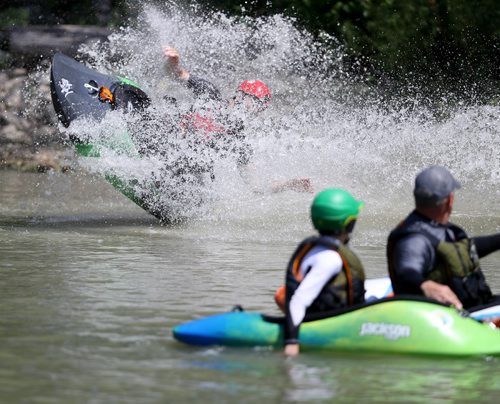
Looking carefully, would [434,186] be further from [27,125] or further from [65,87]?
[27,125]

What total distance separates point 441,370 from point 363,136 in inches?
328

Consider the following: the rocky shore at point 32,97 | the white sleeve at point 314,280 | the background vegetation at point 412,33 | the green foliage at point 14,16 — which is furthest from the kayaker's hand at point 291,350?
the green foliage at point 14,16

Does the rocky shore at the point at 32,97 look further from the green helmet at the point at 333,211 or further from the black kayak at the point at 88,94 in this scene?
the green helmet at the point at 333,211

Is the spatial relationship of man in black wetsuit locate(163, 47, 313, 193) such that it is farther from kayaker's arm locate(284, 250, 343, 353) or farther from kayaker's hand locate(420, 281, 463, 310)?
kayaker's arm locate(284, 250, 343, 353)

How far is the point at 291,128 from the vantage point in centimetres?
1323

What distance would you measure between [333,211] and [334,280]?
0.33 metres

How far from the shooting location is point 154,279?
27.6 ft

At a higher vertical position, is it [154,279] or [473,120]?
[473,120]

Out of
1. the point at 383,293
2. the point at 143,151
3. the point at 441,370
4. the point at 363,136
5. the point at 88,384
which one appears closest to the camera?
the point at 88,384

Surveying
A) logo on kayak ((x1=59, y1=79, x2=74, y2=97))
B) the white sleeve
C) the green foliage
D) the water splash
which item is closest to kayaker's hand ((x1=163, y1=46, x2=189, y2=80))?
the water splash

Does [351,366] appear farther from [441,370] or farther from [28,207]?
[28,207]

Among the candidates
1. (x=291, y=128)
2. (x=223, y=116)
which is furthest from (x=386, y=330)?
(x=291, y=128)

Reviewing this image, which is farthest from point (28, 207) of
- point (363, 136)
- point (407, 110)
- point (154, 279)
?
point (407, 110)

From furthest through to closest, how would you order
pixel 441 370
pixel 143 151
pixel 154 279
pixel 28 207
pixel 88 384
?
1. pixel 28 207
2. pixel 143 151
3. pixel 154 279
4. pixel 441 370
5. pixel 88 384
